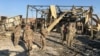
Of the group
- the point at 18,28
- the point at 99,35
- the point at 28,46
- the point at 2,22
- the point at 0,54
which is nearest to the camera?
the point at 0,54

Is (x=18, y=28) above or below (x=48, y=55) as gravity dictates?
above

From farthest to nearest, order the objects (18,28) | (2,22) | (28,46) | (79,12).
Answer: (2,22), (79,12), (18,28), (28,46)

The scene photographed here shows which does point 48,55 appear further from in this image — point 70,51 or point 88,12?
point 88,12

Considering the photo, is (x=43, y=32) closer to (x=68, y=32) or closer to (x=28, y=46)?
(x=28, y=46)

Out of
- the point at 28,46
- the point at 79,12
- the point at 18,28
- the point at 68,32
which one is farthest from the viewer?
the point at 79,12

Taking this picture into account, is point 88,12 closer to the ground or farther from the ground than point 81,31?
farther from the ground

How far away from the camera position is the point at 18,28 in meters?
23.7

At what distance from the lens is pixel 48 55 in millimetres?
19734

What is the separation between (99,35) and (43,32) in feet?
40.8

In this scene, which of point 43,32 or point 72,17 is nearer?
point 43,32

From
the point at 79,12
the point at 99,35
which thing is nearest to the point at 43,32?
the point at 99,35

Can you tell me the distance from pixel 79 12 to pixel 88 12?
1.22m

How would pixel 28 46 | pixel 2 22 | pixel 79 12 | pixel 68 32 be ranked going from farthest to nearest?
pixel 2 22
pixel 79 12
pixel 68 32
pixel 28 46

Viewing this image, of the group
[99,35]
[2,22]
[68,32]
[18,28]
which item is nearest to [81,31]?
[99,35]
